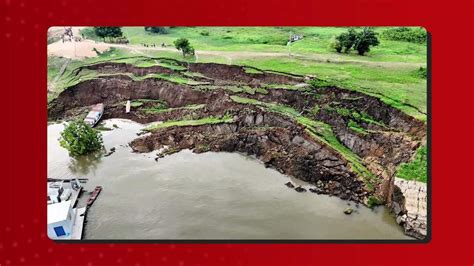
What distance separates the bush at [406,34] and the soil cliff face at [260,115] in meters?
1.51

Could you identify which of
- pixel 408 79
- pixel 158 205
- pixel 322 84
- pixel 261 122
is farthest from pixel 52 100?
pixel 408 79

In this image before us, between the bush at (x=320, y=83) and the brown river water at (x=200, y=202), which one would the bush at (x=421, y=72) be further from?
the brown river water at (x=200, y=202)

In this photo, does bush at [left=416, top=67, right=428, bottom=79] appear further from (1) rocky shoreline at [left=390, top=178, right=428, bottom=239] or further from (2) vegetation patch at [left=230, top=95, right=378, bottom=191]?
(2) vegetation patch at [left=230, top=95, right=378, bottom=191]

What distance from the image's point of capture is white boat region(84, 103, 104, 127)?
7.23m

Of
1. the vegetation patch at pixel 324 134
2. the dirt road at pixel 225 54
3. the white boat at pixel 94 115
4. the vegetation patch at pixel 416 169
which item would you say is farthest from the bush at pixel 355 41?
the white boat at pixel 94 115

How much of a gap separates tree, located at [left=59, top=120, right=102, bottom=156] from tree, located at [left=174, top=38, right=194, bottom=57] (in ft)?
7.19

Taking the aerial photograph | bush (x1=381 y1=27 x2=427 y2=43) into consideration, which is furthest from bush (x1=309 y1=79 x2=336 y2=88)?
bush (x1=381 y1=27 x2=427 y2=43)

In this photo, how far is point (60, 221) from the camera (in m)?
5.11

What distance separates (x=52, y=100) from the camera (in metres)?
6.63

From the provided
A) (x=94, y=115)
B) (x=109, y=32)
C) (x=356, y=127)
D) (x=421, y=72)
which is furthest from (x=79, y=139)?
(x=421, y=72)

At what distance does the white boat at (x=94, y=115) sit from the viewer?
23.7 feet

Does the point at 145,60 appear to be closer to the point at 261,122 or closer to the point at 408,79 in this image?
the point at 261,122

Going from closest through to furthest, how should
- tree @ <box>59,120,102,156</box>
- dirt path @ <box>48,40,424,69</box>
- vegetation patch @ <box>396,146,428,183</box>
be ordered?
vegetation patch @ <box>396,146,428,183</box>, dirt path @ <box>48,40,424,69</box>, tree @ <box>59,120,102,156</box>

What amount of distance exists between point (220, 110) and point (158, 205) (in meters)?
2.63
